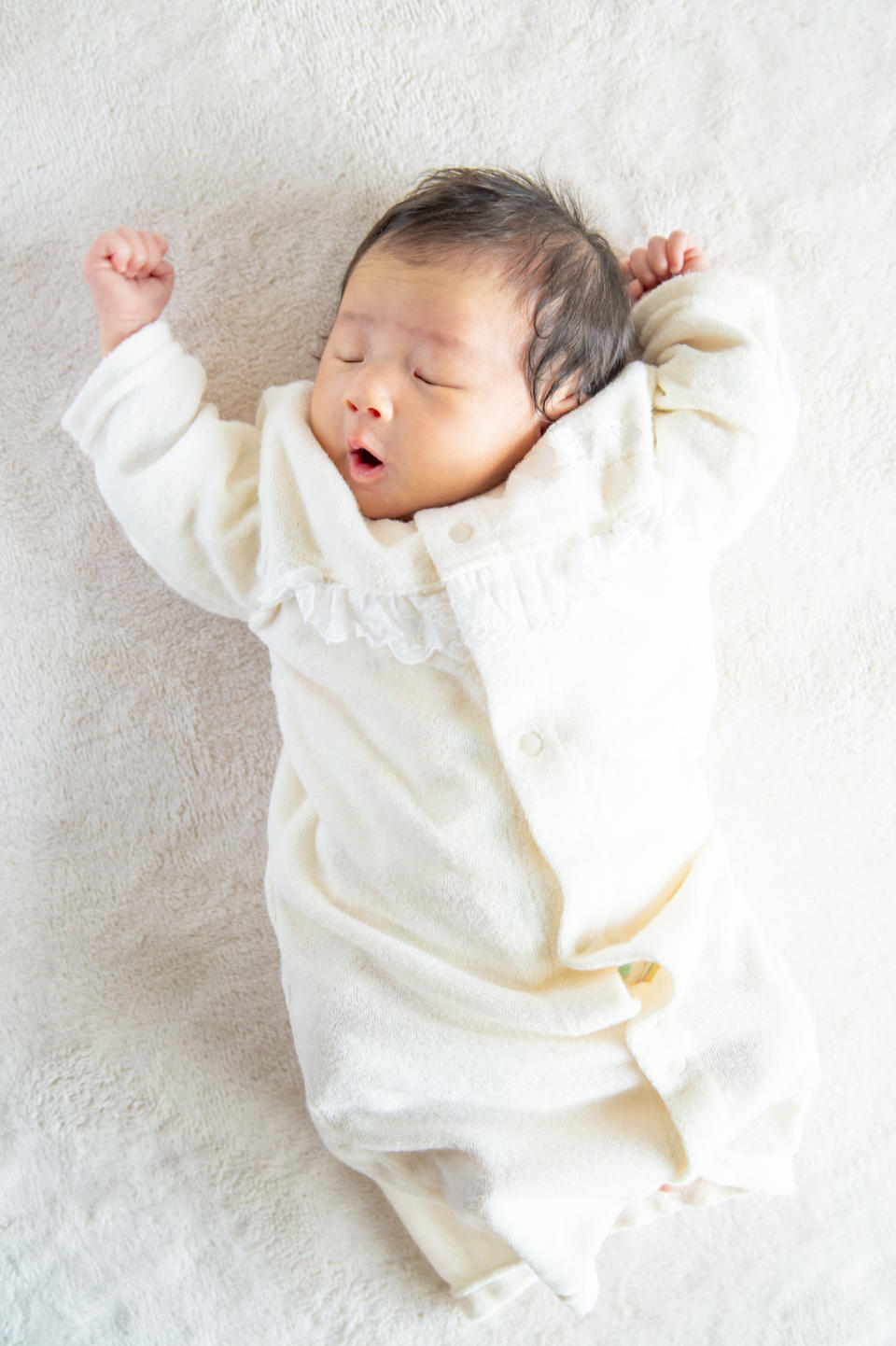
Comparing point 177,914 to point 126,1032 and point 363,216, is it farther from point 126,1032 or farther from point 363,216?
point 363,216

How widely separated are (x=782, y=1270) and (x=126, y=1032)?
3.31 ft

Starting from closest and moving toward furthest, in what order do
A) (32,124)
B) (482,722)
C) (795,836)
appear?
(482,722) < (32,124) < (795,836)

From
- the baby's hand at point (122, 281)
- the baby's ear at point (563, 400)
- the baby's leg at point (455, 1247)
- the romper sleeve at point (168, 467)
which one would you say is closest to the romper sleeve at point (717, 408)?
Answer: the baby's ear at point (563, 400)

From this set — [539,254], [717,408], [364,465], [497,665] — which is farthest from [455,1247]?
[539,254]

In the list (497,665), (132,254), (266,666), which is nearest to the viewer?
(497,665)

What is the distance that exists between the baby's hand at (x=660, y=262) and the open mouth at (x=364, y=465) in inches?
16.7

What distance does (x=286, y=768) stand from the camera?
4.13 ft

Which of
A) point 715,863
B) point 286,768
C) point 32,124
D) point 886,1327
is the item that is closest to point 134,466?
point 286,768

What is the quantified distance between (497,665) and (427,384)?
Answer: 33 cm

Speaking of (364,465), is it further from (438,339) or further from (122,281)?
(122,281)

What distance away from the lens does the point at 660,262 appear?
1231mm

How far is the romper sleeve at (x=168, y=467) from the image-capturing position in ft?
3.64

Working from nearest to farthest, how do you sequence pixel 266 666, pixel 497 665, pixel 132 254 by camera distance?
pixel 497 665, pixel 132 254, pixel 266 666

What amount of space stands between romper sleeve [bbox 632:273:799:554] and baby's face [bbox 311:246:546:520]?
7.3 inches
